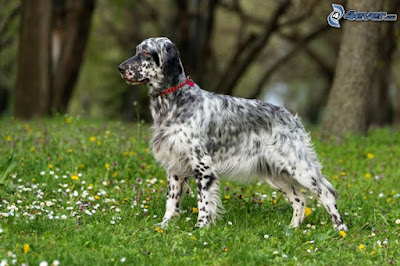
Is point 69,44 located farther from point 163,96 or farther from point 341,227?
point 341,227

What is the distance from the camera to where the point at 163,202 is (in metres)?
6.80

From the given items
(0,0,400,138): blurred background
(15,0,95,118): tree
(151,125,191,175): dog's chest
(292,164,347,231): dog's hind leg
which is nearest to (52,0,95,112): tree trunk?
(0,0,400,138): blurred background

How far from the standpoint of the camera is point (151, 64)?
19.3 ft

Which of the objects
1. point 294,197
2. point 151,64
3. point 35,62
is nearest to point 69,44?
point 35,62

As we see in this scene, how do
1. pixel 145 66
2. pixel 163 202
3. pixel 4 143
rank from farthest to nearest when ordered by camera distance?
1. pixel 4 143
2. pixel 163 202
3. pixel 145 66

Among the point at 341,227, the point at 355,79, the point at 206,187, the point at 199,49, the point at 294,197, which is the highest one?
the point at 199,49

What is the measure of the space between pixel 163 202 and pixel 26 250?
2.54m

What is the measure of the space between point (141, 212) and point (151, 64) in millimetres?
1644

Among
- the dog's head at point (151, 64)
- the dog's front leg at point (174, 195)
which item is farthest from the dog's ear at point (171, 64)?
the dog's front leg at point (174, 195)

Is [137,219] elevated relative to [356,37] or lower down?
lower down

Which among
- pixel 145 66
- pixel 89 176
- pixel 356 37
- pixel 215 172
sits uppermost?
pixel 356 37

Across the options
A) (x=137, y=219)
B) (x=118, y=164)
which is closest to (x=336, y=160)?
(x=118, y=164)

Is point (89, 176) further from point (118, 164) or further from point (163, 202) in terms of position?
point (163, 202)

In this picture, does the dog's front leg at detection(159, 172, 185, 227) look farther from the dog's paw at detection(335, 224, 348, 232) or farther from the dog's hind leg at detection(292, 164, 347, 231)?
the dog's paw at detection(335, 224, 348, 232)
